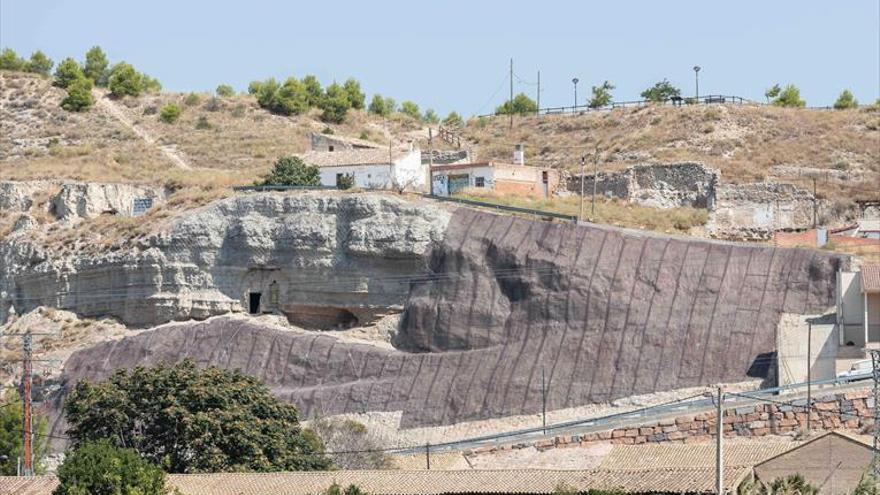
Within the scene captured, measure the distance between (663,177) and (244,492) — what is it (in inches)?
1700

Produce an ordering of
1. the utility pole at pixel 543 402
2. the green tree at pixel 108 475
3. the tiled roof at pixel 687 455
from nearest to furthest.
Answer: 1. the green tree at pixel 108 475
2. the tiled roof at pixel 687 455
3. the utility pole at pixel 543 402

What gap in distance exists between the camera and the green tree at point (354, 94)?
126 metres

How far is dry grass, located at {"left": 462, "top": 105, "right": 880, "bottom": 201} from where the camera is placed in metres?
105

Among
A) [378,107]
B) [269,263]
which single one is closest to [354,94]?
[378,107]

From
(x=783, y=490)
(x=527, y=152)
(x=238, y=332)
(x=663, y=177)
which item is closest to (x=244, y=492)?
(x=783, y=490)

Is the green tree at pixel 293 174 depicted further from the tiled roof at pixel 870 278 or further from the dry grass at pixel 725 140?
the tiled roof at pixel 870 278

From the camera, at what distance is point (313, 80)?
412ft

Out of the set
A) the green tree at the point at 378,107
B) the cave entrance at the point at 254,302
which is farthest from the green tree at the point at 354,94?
the cave entrance at the point at 254,302

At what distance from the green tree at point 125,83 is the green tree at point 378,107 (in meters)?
12.9

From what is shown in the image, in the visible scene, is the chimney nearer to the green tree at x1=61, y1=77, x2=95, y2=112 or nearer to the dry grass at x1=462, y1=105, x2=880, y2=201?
the dry grass at x1=462, y1=105, x2=880, y2=201

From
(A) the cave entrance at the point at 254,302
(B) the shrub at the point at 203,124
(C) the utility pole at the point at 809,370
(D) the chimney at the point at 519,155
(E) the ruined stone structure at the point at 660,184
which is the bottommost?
(C) the utility pole at the point at 809,370

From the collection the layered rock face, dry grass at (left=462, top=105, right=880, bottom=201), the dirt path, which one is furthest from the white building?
the dirt path

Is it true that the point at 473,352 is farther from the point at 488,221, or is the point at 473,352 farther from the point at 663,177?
the point at 663,177

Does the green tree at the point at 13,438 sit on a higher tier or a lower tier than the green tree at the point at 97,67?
lower
